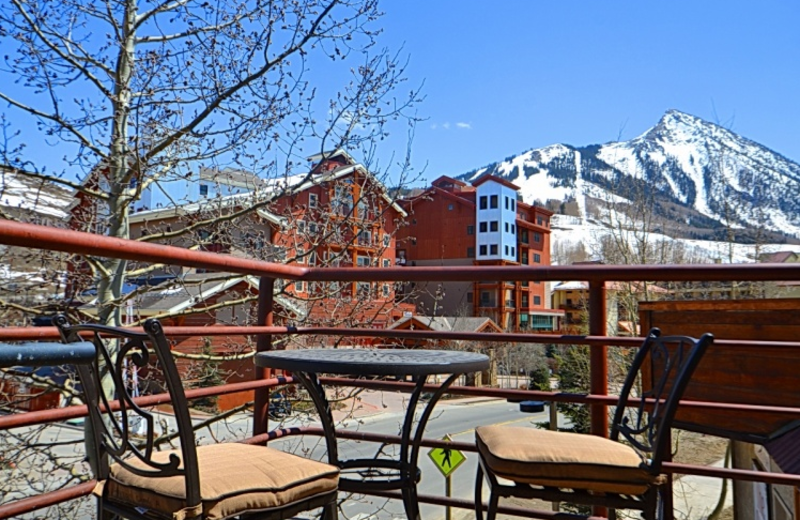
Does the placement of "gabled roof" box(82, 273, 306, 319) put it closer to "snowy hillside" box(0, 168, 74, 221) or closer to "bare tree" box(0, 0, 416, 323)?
"bare tree" box(0, 0, 416, 323)

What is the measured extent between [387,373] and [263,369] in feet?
3.14

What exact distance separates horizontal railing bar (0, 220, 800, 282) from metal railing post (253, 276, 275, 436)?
0.14 meters

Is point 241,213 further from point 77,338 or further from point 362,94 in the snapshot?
point 77,338

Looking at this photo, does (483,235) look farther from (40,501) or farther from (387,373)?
(40,501)

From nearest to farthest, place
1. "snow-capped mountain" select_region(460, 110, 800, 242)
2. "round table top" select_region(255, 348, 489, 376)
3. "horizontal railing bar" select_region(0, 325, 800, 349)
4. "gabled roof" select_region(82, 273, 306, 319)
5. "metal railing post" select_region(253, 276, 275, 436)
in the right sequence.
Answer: "horizontal railing bar" select_region(0, 325, 800, 349) < "round table top" select_region(255, 348, 489, 376) < "metal railing post" select_region(253, 276, 275, 436) < "gabled roof" select_region(82, 273, 306, 319) < "snow-capped mountain" select_region(460, 110, 800, 242)

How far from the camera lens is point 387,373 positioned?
1709 millimetres

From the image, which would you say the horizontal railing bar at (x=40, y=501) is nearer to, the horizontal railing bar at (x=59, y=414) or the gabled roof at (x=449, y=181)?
the horizontal railing bar at (x=59, y=414)

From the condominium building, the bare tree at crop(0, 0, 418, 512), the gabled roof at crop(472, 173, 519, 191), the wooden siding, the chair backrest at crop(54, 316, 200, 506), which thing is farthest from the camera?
the gabled roof at crop(472, 173, 519, 191)

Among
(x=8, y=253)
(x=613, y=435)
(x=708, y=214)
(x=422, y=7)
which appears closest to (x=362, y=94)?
(x=422, y=7)

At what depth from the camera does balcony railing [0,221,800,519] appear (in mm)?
1456

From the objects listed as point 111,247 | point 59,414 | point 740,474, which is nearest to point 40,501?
point 59,414

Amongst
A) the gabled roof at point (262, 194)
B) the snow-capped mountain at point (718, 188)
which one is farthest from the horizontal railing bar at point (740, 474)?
the snow-capped mountain at point (718, 188)

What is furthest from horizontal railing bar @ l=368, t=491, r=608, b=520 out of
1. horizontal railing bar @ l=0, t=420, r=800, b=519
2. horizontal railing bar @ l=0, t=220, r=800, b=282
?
horizontal railing bar @ l=0, t=220, r=800, b=282

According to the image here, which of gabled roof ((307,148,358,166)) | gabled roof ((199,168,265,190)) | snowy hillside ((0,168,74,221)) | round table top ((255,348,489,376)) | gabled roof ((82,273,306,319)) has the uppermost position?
gabled roof ((307,148,358,166))
